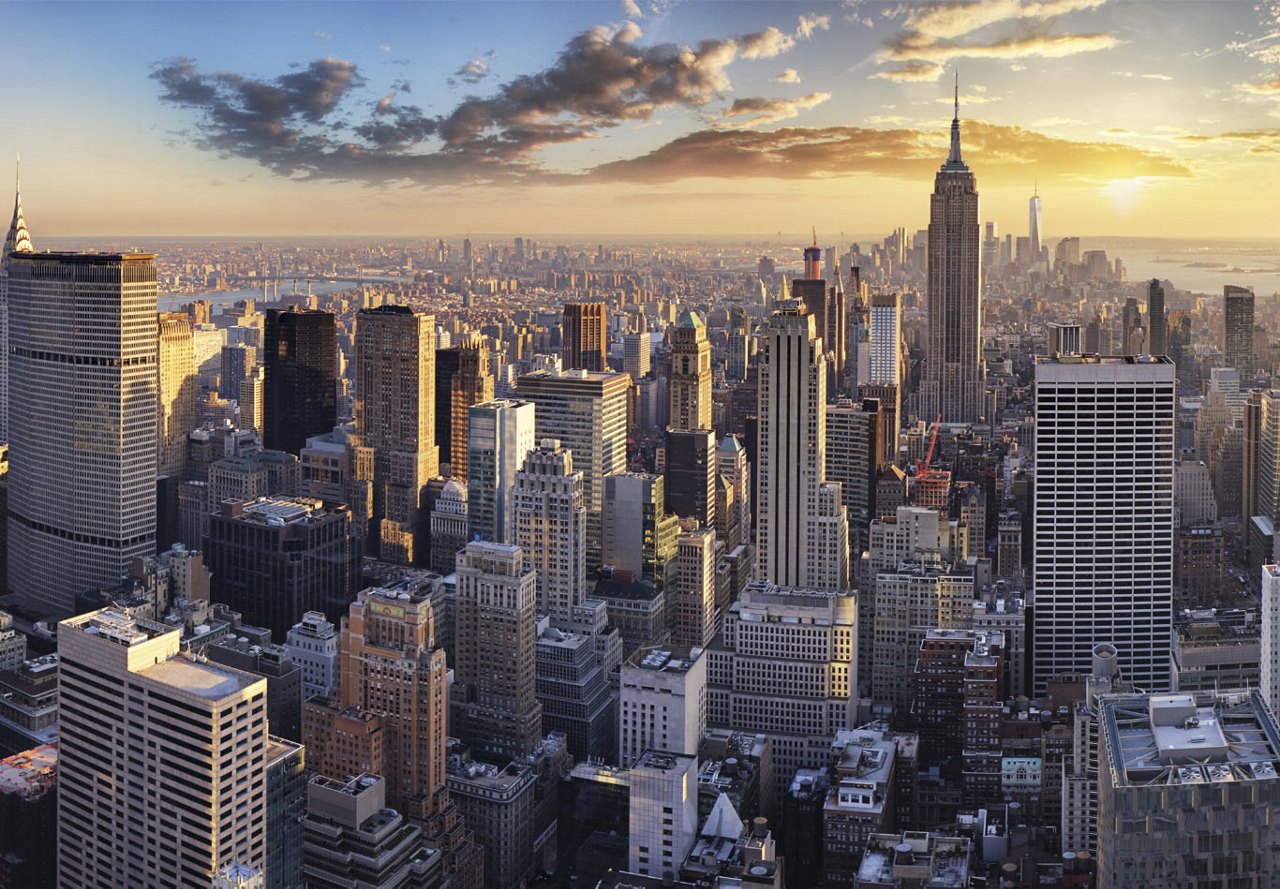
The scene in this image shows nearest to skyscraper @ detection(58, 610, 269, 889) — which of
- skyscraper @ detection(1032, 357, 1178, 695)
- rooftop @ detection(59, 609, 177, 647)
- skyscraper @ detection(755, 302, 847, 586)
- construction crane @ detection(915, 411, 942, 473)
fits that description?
rooftop @ detection(59, 609, 177, 647)

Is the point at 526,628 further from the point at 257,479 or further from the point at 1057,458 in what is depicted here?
the point at 257,479

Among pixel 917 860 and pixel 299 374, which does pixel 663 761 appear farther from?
pixel 299 374

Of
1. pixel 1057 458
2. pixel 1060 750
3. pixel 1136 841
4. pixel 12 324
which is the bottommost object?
pixel 1060 750

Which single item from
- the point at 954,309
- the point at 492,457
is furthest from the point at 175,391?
the point at 954,309

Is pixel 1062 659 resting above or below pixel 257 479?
below

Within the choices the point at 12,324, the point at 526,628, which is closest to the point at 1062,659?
the point at 526,628

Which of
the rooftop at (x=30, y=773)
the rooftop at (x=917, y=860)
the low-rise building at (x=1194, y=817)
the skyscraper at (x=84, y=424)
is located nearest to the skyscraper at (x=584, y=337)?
the skyscraper at (x=84, y=424)

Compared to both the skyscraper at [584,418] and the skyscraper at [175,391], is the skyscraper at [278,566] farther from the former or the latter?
the skyscraper at [584,418]
